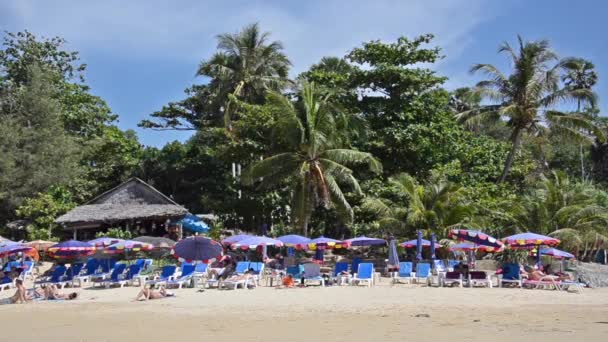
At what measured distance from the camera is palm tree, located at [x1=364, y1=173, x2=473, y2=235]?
75.7ft

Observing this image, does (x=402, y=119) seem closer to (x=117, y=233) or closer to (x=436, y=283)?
(x=436, y=283)

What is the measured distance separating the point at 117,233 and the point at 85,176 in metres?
10.1

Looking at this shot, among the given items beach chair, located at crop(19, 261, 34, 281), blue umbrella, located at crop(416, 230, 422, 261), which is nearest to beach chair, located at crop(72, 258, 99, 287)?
beach chair, located at crop(19, 261, 34, 281)

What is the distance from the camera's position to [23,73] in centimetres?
3750

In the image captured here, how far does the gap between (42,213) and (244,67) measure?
12.2 meters

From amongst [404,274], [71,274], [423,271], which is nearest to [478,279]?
[423,271]

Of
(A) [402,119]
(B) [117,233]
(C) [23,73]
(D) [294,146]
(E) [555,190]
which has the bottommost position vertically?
(B) [117,233]

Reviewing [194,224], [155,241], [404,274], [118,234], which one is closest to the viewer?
[404,274]

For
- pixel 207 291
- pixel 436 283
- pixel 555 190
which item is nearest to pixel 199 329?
pixel 207 291

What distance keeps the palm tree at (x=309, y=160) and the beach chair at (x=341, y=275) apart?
5.32 meters

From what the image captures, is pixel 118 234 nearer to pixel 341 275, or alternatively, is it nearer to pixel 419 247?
pixel 341 275

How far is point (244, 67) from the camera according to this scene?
32.9m

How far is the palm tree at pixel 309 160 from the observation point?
972 inches

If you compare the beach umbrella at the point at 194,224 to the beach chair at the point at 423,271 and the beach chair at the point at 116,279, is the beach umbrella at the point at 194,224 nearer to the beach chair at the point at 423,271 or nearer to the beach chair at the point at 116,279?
the beach chair at the point at 116,279
